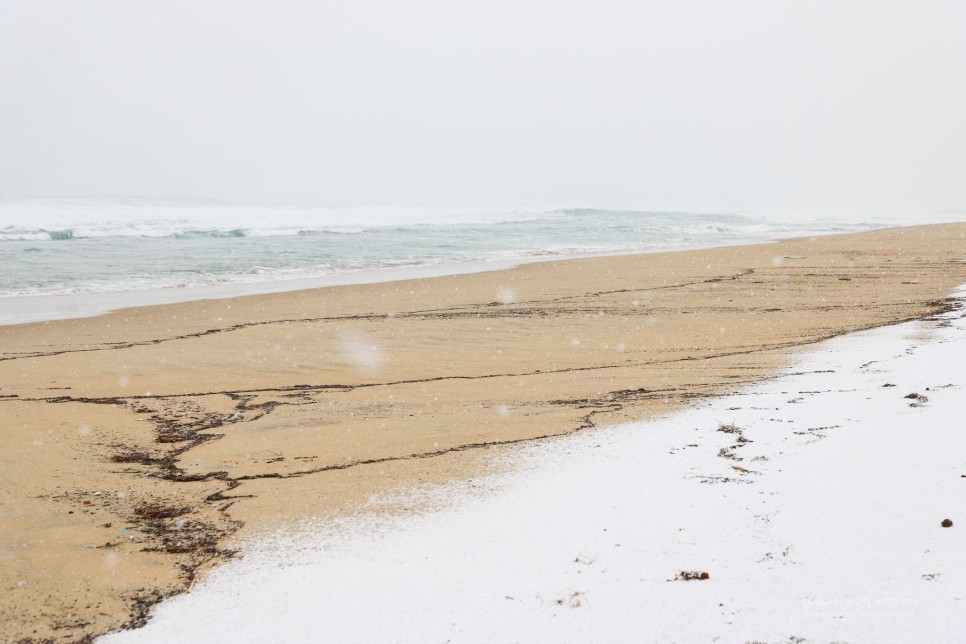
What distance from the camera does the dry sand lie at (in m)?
2.69

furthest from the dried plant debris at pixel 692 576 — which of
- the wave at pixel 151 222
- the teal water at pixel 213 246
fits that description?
the wave at pixel 151 222

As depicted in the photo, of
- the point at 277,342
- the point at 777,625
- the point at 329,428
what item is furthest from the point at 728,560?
the point at 277,342

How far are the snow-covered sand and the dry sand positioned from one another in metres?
0.36

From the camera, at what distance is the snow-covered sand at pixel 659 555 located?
1.86 m

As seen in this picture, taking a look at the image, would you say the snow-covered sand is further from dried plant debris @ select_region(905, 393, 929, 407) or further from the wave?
the wave

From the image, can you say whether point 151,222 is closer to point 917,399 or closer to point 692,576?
point 917,399

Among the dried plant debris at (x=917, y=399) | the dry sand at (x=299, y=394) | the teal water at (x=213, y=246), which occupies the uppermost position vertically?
the teal water at (x=213, y=246)

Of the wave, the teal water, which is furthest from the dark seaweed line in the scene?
the wave

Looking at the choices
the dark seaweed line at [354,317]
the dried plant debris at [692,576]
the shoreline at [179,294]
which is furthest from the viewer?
the shoreline at [179,294]

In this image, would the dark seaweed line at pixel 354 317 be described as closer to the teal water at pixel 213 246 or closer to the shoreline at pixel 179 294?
the shoreline at pixel 179 294

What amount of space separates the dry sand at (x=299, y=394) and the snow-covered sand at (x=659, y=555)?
0.36 metres

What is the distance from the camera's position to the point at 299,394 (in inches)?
198

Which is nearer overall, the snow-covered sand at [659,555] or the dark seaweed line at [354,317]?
the snow-covered sand at [659,555]

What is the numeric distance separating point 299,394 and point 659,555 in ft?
11.0
